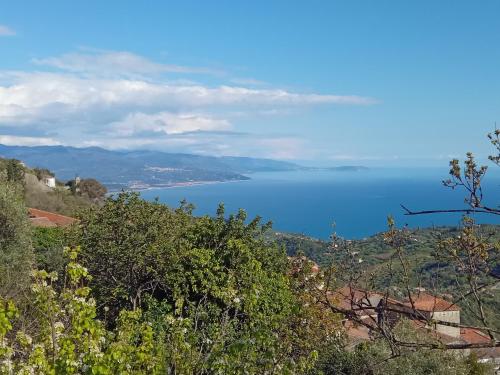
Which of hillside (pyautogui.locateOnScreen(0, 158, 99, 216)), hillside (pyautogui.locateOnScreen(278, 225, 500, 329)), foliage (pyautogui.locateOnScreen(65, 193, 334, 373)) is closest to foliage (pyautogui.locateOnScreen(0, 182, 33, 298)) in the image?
foliage (pyautogui.locateOnScreen(65, 193, 334, 373))

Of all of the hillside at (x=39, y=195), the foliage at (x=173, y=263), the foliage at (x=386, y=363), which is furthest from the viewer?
→ the hillside at (x=39, y=195)

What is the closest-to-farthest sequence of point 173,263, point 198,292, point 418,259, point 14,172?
point 418,259, point 198,292, point 173,263, point 14,172

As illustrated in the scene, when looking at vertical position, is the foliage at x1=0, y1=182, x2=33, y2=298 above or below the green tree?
below

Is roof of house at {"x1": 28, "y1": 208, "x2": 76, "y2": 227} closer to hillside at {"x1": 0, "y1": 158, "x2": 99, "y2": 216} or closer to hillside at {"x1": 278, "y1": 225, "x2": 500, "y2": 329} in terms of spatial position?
hillside at {"x1": 0, "y1": 158, "x2": 99, "y2": 216}

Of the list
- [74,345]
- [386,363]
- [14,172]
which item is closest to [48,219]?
[14,172]

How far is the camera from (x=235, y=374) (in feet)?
22.4

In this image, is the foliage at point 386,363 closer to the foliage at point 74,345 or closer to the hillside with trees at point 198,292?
the hillside with trees at point 198,292

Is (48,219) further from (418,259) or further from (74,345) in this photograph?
(418,259)

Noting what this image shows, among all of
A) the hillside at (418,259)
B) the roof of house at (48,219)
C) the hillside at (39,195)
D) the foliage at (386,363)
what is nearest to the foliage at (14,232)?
the hillside at (418,259)

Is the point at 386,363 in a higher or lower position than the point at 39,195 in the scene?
lower

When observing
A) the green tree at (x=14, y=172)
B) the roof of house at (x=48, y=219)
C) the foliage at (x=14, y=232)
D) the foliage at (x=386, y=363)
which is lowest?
the foliage at (x=386, y=363)

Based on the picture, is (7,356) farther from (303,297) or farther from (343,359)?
(303,297)

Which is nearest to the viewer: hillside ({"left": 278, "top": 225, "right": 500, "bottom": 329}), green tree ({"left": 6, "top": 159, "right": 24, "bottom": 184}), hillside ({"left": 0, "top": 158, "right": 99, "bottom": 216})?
hillside ({"left": 278, "top": 225, "right": 500, "bottom": 329})

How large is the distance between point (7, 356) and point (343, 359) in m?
10.2
